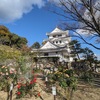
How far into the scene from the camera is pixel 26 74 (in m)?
7.11

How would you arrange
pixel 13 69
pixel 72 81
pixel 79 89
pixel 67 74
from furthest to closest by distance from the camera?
pixel 13 69, pixel 79 89, pixel 67 74, pixel 72 81

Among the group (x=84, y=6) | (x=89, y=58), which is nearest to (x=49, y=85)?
(x=84, y=6)

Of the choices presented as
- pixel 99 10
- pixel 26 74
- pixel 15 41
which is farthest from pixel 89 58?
pixel 15 41

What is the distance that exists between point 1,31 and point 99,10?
2740 centimetres

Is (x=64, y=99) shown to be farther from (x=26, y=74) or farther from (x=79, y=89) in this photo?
(x=26, y=74)

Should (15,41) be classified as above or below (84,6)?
above

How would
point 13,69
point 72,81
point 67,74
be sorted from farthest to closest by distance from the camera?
point 13,69
point 67,74
point 72,81

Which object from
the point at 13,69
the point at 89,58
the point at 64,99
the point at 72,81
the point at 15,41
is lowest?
the point at 64,99

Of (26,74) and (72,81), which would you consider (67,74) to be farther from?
(26,74)

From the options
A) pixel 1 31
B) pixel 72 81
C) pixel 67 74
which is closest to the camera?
pixel 72 81

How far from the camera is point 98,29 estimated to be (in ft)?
25.1

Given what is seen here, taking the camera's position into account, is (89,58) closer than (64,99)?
No

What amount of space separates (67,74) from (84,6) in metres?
3.58

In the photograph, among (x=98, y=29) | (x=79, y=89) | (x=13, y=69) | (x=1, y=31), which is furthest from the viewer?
(x=1, y=31)
